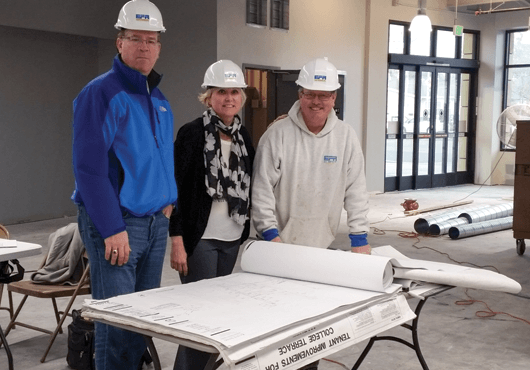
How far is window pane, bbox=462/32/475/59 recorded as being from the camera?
A: 1471 cm

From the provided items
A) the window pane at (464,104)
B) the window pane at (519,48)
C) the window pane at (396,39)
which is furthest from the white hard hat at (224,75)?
the window pane at (519,48)

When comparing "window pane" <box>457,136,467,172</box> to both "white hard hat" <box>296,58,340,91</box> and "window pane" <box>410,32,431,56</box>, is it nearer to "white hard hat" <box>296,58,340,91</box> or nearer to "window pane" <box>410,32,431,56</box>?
"window pane" <box>410,32,431,56</box>

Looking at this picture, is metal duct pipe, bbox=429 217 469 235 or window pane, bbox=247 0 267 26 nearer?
metal duct pipe, bbox=429 217 469 235

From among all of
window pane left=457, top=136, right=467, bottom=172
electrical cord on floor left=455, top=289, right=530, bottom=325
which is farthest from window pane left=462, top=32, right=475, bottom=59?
electrical cord on floor left=455, top=289, right=530, bottom=325

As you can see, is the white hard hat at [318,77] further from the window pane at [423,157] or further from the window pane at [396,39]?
the window pane at [423,157]

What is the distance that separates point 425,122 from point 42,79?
785cm

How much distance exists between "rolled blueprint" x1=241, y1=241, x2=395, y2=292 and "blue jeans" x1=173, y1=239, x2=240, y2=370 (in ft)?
0.79

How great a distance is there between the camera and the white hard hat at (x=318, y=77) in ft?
9.26

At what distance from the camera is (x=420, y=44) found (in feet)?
44.6

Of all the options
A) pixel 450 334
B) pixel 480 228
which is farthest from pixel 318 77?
pixel 480 228

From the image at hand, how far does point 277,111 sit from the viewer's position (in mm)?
10242

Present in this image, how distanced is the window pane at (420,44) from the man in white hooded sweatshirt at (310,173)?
11044 millimetres

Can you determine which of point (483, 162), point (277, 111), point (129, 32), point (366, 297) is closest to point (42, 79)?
point (277, 111)

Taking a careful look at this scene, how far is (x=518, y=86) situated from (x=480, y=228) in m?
7.22
